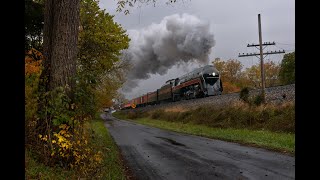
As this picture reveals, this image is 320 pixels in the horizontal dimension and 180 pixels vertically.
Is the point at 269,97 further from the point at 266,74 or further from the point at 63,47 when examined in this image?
the point at 266,74


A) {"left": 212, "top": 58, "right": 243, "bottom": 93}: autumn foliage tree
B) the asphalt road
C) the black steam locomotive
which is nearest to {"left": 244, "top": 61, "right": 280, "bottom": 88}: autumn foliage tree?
{"left": 212, "top": 58, "right": 243, "bottom": 93}: autumn foliage tree

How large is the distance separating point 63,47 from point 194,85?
30.9 m

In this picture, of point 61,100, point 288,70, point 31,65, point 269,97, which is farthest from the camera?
point 288,70

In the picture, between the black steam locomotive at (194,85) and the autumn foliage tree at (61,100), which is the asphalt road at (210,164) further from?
the black steam locomotive at (194,85)

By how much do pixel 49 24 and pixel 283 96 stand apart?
1733 centimetres

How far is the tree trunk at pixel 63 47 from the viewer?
8.17 m

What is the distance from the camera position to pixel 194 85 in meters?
38.5

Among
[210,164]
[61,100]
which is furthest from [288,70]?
[61,100]

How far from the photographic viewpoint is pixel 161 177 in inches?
318

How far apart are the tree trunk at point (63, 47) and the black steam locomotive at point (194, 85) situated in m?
28.4

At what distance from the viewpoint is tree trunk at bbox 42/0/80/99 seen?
8172mm

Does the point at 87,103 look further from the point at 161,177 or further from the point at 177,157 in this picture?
the point at 177,157

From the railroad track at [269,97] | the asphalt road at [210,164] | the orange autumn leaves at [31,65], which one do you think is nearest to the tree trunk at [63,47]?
the orange autumn leaves at [31,65]

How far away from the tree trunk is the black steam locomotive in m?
28.4
